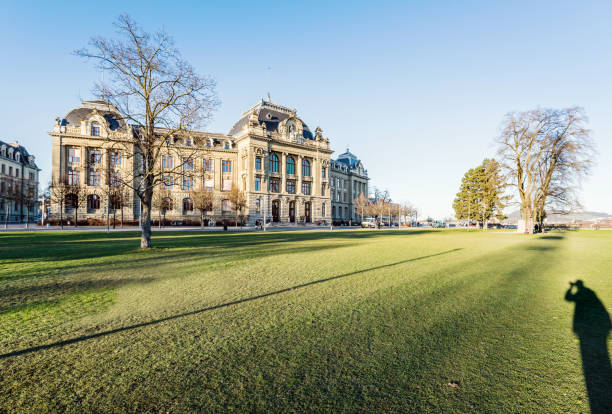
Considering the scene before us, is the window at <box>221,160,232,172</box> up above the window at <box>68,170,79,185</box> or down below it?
above

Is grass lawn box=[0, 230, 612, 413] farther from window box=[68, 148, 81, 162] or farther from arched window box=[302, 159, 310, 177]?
arched window box=[302, 159, 310, 177]

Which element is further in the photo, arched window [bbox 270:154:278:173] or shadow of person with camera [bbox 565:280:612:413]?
arched window [bbox 270:154:278:173]

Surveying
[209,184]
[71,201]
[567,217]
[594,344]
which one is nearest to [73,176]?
[71,201]

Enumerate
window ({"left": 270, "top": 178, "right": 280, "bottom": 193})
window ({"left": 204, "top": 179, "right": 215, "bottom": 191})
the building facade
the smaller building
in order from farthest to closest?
the smaller building, the building facade, window ({"left": 270, "top": 178, "right": 280, "bottom": 193}), window ({"left": 204, "top": 179, "right": 215, "bottom": 191})

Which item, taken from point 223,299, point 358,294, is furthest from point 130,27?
point 358,294

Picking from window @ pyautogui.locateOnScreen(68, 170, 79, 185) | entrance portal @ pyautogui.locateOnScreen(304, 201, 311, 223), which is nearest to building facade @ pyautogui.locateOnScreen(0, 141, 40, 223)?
window @ pyautogui.locateOnScreen(68, 170, 79, 185)

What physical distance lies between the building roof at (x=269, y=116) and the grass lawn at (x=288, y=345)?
2000 inches

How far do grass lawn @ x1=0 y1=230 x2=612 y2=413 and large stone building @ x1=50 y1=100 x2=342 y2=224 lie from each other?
1622 inches

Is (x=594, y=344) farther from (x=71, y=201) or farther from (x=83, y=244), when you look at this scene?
(x=71, y=201)

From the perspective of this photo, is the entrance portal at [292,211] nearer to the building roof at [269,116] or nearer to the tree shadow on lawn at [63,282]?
the building roof at [269,116]

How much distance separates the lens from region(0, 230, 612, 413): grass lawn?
262 centimetres

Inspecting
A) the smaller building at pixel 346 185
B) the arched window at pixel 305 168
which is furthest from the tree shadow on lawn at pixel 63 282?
the smaller building at pixel 346 185

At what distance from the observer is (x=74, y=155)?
45.3m

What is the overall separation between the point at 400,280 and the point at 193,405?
6.12m
